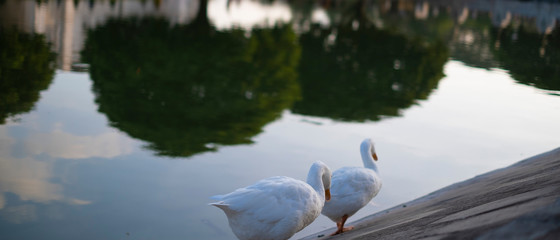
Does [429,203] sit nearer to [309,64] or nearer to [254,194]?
[254,194]

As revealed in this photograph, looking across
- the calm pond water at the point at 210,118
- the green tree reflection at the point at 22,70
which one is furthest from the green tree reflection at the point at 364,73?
the green tree reflection at the point at 22,70

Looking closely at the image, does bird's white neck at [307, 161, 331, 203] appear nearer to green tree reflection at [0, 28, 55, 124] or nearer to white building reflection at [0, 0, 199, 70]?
green tree reflection at [0, 28, 55, 124]

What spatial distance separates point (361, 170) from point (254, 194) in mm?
2580

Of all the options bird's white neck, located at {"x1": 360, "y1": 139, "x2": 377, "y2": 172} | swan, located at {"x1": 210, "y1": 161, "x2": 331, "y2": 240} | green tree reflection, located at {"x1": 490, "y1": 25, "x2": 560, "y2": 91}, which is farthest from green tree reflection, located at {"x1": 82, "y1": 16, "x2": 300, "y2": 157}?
green tree reflection, located at {"x1": 490, "y1": 25, "x2": 560, "y2": 91}

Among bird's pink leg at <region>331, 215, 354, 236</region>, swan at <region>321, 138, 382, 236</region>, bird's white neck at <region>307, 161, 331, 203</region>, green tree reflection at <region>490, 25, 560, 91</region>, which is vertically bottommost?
bird's pink leg at <region>331, 215, 354, 236</region>

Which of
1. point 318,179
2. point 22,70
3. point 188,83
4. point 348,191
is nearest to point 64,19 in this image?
point 22,70

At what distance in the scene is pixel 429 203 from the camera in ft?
33.8

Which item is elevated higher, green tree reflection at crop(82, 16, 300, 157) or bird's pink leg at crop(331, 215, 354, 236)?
green tree reflection at crop(82, 16, 300, 157)

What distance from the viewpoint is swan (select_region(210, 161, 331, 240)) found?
7.27m

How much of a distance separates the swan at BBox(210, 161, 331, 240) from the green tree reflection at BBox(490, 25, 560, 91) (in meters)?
22.4

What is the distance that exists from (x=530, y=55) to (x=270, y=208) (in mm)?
35637

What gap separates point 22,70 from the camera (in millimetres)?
21797

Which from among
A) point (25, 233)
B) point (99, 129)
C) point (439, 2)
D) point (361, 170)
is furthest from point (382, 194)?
point (439, 2)

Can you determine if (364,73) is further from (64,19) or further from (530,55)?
(64,19)
